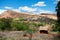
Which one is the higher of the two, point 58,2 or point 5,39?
point 58,2

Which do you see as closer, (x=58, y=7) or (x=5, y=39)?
(x=5, y=39)

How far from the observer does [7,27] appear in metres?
32.9

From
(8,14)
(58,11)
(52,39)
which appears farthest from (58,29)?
(8,14)

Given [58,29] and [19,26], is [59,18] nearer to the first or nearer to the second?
[58,29]

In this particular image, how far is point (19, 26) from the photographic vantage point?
34.5m

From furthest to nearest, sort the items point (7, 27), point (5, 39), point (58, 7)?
point (7, 27), point (58, 7), point (5, 39)

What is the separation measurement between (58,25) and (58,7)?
2460 mm

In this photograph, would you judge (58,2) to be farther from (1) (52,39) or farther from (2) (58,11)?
(1) (52,39)

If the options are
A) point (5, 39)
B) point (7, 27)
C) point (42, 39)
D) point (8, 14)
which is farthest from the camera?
point (8, 14)

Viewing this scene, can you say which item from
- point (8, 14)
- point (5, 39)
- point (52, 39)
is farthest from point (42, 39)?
point (8, 14)

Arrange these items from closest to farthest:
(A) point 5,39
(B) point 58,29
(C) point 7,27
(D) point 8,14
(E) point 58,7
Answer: (A) point 5,39
(E) point 58,7
(B) point 58,29
(C) point 7,27
(D) point 8,14

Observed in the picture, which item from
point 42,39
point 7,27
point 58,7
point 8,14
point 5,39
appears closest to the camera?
point 5,39

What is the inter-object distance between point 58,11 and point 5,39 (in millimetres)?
9654

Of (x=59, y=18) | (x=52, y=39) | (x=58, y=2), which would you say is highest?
(x=58, y=2)
